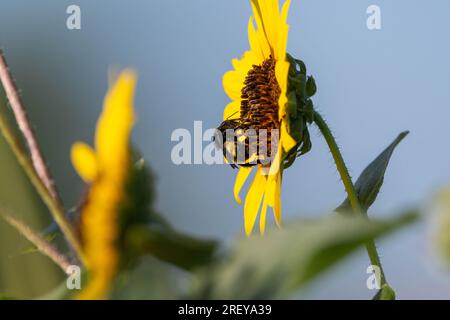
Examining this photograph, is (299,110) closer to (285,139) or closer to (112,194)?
(285,139)

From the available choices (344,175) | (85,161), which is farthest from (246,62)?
(85,161)

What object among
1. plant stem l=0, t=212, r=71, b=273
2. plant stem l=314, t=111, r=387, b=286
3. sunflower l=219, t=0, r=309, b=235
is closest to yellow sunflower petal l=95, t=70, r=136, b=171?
plant stem l=0, t=212, r=71, b=273

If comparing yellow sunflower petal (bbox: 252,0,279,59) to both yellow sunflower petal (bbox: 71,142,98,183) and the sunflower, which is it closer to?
the sunflower

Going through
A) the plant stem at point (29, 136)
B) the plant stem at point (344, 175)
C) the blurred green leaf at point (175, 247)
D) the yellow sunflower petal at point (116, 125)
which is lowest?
the blurred green leaf at point (175, 247)

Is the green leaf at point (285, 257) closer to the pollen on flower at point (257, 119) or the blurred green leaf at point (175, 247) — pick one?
the blurred green leaf at point (175, 247)

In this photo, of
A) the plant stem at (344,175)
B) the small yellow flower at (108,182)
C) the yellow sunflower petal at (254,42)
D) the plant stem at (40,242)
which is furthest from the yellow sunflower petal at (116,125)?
the yellow sunflower petal at (254,42)
